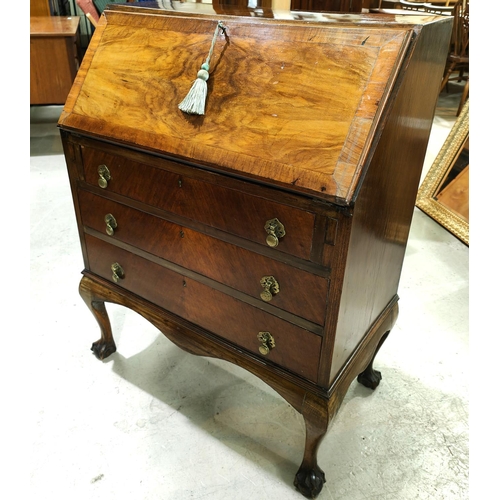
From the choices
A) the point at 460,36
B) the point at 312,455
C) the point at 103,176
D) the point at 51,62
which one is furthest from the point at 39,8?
the point at 312,455

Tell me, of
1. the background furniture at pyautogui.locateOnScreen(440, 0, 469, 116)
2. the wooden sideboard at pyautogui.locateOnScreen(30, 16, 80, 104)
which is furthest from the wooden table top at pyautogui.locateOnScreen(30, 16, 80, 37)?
the background furniture at pyautogui.locateOnScreen(440, 0, 469, 116)

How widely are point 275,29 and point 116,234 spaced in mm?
767

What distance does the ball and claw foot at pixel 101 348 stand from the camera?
1.84m

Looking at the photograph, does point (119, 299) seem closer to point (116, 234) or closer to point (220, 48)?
point (116, 234)

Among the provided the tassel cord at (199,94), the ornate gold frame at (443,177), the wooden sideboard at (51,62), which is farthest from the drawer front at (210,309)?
the wooden sideboard at (51,62)

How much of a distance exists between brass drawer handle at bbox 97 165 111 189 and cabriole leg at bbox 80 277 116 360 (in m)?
0.43

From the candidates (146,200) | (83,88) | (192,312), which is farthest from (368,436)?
(83,88)

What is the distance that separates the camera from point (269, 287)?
114cm

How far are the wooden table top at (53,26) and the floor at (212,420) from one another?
87.7 inches

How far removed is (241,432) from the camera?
61.9 inches

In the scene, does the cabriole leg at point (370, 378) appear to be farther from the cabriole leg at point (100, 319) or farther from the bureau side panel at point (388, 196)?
the cabriole leg at point (100, 319)

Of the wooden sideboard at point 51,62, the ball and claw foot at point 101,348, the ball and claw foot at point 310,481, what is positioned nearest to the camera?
the ball and claw foot at point 310,481

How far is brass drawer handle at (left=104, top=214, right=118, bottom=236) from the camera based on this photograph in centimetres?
144

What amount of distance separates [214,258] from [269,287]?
0.59ft
